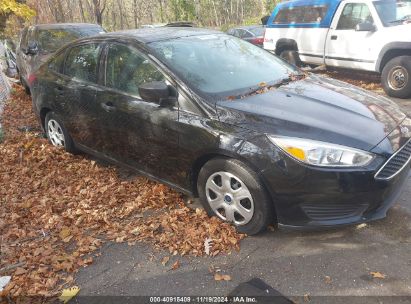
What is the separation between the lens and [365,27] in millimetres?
7844

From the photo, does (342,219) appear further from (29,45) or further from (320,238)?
(29,45)

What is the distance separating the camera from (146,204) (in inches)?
160

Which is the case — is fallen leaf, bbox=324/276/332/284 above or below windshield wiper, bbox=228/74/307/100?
below

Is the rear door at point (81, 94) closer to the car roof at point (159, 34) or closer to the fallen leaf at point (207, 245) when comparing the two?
the car roof at point (159, 34)

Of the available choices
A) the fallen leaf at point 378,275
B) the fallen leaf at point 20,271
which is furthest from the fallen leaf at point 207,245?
the fallen leaf at point 20,271

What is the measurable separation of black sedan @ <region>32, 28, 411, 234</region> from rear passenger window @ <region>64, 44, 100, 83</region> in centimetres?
1

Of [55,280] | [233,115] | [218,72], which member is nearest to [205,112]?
[233,115]

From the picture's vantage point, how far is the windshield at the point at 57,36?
29.6ft

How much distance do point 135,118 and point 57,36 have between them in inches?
256

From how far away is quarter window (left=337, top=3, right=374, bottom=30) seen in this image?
8.08 metres

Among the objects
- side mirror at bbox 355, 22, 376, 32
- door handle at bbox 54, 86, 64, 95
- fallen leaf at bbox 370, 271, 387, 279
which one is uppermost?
side mirror at bbox 355, 22, 376, 32

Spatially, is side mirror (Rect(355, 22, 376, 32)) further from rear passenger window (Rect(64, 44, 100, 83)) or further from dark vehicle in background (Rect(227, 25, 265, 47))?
dark vehicle in background (Rect(227, 25, 265, 47))

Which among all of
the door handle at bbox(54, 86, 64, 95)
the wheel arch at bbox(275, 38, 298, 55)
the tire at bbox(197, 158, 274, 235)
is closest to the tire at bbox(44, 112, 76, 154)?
the door handle at bbox(54, 86, 64, 95)

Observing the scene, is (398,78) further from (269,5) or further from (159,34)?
(269,5)
